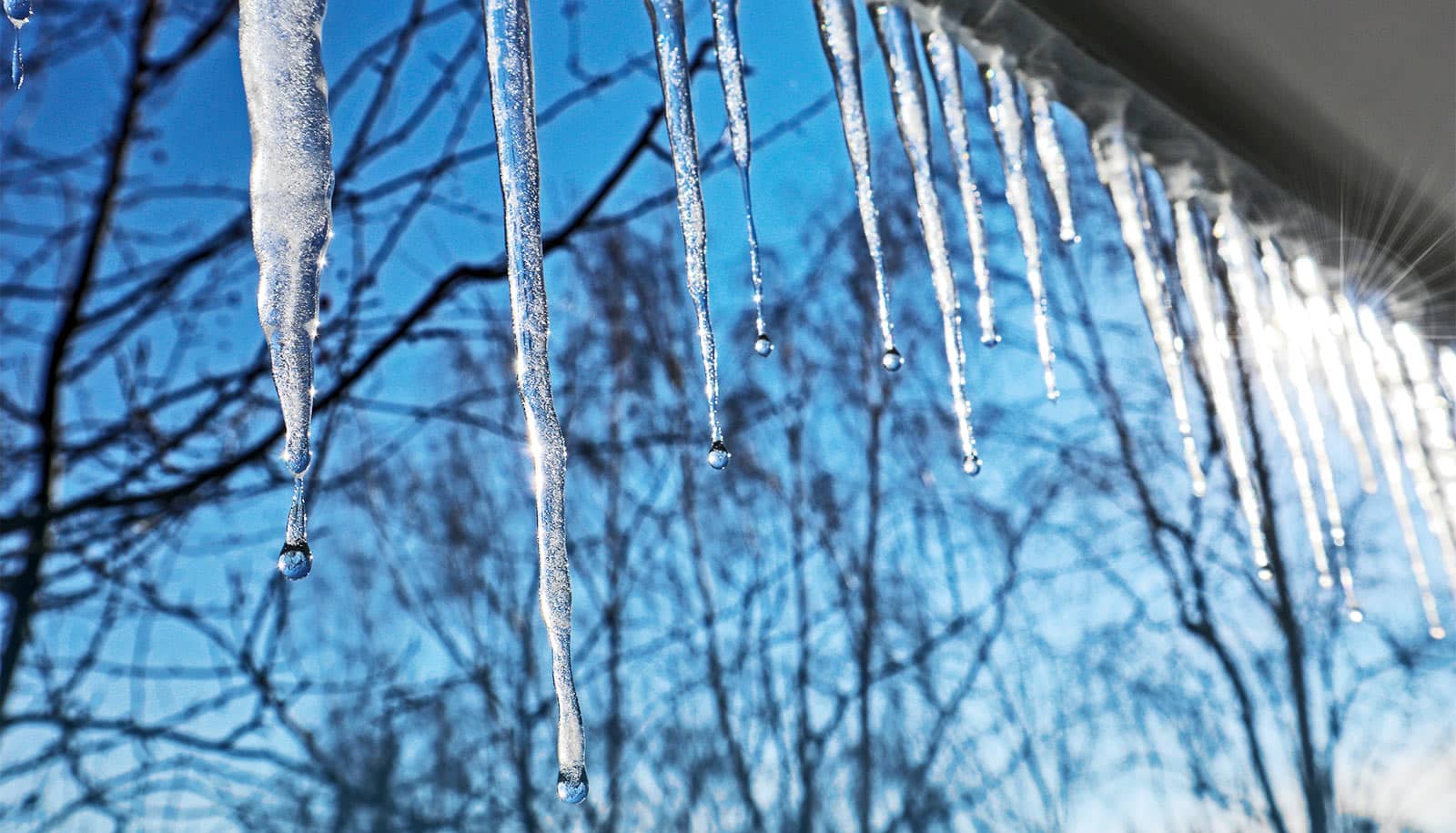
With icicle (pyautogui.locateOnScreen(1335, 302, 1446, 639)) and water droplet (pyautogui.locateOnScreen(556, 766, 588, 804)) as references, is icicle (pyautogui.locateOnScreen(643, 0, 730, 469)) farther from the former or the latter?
icicle (pyautogui.locateOnScreen(1335, 302, 1446, 639))

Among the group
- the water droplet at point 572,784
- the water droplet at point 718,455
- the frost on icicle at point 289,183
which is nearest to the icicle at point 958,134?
the water droplet at point 718,455

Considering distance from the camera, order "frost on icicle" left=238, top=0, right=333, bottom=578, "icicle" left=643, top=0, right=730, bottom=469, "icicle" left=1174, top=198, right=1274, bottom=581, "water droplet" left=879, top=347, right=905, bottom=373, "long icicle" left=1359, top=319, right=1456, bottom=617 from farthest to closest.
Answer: "long icicle" left=1359, top=319, right=1456, bottom=617 < "icicle" left=1174, top=198, right=1274, bottom=581 < "water droplet" left=879, top=347, right=905, bottom=373 < "icicle" left=643, top=0, right=730, bottom=469 < "frost on icicle" left=238, top=0, right=333, bottom=578

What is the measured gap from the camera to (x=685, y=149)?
0.73 metres

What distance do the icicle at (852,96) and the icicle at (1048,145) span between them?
5.9 inches

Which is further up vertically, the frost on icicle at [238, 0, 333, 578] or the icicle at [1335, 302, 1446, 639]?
the icicle at [1335, 302, 1446, 639]

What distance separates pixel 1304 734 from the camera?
3.51 metres

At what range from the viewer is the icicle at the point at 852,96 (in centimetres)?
82

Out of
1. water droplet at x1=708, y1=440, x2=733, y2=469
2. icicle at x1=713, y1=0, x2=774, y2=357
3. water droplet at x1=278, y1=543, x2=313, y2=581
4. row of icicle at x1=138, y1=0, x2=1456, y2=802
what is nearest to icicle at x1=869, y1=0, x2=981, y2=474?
row of icicle at x1=138, y1=0, x2=1456, y2=802

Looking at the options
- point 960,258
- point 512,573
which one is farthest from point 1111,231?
point 512,573

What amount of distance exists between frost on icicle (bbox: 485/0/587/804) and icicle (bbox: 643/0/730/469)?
0.18 meters

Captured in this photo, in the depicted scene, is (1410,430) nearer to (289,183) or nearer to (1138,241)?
(1138,241)

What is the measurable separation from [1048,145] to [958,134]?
0.35 ft

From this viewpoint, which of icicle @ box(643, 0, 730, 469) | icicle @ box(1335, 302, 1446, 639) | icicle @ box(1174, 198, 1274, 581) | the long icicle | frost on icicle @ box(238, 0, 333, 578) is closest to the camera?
frost on icicle @ box(238, 0, 333, 578)

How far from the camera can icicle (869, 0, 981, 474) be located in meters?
0.79
